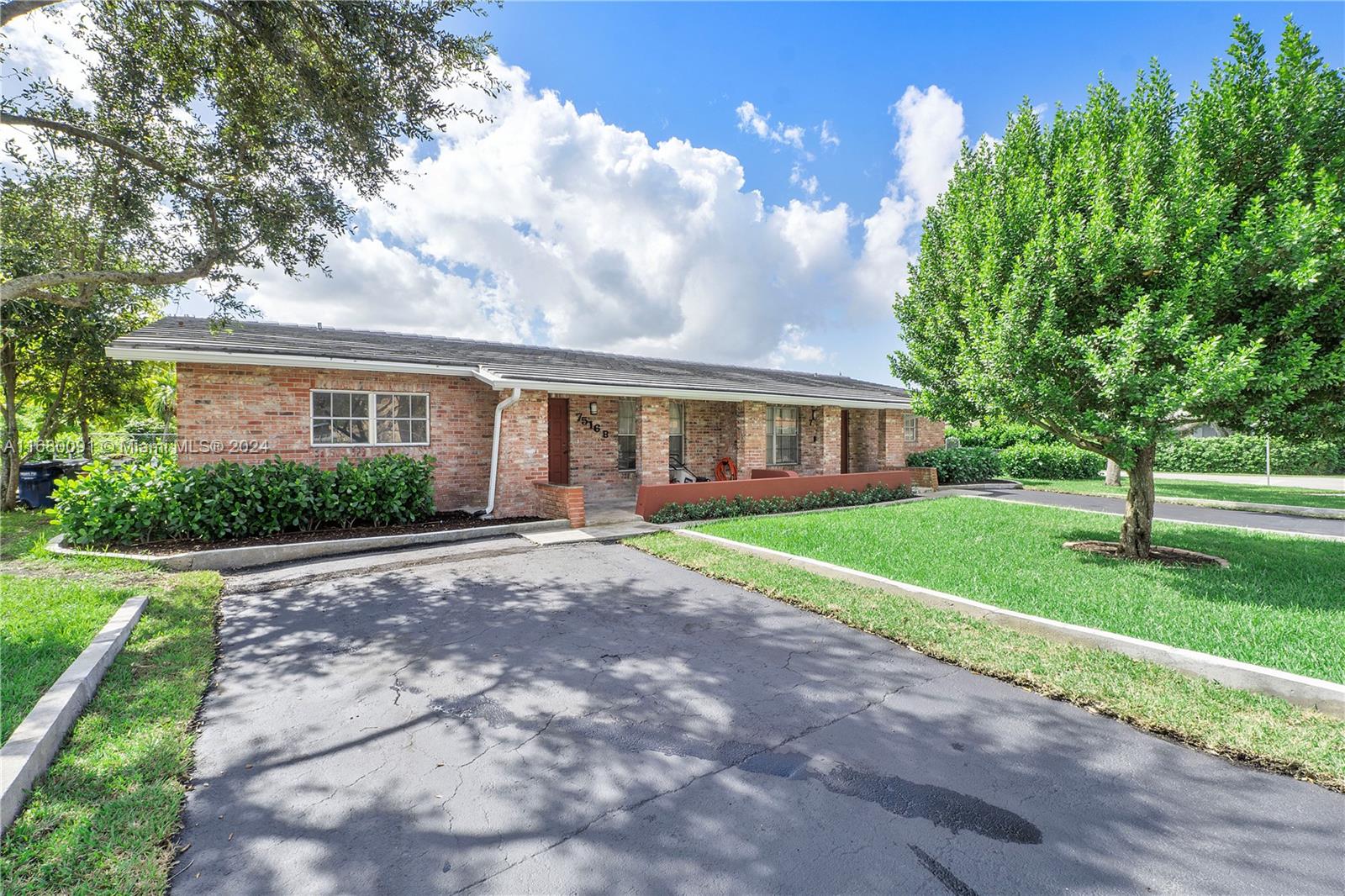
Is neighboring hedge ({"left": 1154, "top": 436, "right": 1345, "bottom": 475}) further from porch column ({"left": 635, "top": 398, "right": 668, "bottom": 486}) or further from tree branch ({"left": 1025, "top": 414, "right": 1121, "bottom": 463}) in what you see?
porch column ({"left": 635, "top": 398, "right": 668, "bottom": 486})

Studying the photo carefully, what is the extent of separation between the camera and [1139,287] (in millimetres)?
6129

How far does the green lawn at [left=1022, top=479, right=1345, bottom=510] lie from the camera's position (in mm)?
13836

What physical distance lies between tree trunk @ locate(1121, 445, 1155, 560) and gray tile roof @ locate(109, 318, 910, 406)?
7.22m

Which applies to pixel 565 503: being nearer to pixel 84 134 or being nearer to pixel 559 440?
pixel 559 440

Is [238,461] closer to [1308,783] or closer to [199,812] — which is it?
[199,812]

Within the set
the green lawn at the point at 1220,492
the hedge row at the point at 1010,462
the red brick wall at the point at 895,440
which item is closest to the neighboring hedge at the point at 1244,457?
the hedge row at the point at 1010,462

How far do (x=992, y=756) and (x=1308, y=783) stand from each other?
1530mm

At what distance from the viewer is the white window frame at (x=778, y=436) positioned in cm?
1566

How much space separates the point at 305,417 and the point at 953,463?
58.8ft

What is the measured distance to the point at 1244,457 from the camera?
22562mm

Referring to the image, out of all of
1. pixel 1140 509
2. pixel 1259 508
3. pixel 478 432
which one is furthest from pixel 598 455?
pixel 1259 508

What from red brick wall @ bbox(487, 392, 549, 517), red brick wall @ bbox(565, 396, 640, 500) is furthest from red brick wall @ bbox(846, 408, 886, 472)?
red brick wall @ bbox(487, 392, 549, 517)

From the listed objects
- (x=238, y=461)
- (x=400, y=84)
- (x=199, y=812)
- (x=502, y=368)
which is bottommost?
(x=199, y=812)

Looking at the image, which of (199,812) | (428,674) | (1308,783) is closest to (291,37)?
(428,674)
